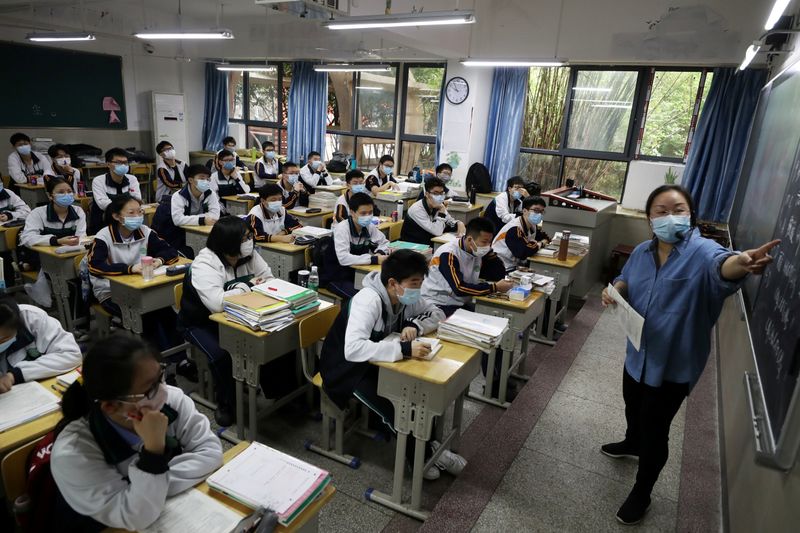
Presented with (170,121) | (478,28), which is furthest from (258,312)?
(170,121)

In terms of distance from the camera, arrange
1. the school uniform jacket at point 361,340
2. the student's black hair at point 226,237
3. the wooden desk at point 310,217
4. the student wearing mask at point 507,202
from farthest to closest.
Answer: the student wearing mask at point 507,202, the wooden desk at point 310,217, the student's black hair at point 226,237, the school uniform jacket at point 361,340

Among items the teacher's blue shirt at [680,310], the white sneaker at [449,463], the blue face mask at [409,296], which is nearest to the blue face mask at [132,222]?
the blue face mask at [409,296]

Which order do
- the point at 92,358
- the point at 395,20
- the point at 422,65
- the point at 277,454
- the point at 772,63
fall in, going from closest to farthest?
the point at 92,358 < the point at 277,454 < the point at 395,20 < the point at 772,63 < the point at 422,65

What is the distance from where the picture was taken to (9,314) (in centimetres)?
191

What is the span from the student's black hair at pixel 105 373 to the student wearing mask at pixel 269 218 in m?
3.46

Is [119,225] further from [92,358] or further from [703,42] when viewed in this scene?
[703,42]


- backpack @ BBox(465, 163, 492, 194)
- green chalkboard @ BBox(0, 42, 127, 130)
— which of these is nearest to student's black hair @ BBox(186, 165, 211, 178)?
backpack @ BBox(465, 163, 492, 194)

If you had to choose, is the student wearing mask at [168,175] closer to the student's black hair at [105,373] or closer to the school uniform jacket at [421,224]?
the school uniform jacket at [421,224]

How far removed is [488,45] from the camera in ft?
25.1

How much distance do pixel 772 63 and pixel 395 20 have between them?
4249mm

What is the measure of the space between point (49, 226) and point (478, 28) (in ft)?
20.7

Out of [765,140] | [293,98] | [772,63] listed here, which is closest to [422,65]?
[293,98]

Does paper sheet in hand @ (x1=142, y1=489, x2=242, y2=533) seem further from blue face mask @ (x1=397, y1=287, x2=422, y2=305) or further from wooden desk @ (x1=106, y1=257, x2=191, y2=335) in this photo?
wooden desk @ (x1=106, y1=257, x2=191, y2=335)

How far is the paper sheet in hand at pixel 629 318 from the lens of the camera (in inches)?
80.1
